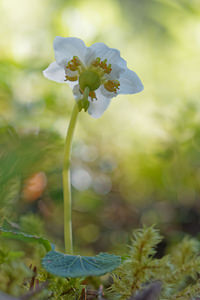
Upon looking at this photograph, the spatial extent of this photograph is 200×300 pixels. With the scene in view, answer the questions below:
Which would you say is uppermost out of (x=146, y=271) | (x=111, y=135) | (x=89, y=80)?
(x=111, y=135)

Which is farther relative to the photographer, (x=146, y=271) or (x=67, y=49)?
(x=67, y=49)

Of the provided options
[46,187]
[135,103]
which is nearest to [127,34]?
[135,103]

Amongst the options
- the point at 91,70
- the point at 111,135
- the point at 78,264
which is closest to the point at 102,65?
the point at 91,70

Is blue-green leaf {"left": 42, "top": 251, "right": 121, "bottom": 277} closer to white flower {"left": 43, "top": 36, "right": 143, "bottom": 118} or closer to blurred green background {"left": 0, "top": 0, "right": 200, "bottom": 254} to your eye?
white flower {"left": 43, "top": 36, "right": 143, "bottom": 118}

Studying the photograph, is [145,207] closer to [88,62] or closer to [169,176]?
[169,176]

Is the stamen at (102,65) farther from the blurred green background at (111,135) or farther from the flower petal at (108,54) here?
the blurred green background at (111,135)

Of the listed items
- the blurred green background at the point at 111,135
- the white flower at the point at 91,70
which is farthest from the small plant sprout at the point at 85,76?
the blurred green background at the point at 111,135

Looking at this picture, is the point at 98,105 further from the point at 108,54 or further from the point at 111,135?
the point at 111,135
